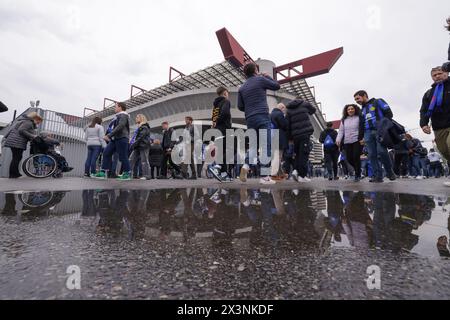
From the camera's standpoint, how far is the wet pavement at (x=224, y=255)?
24.6 inches

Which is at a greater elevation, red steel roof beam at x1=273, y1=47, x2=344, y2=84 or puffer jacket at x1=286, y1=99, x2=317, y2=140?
red steel roof beam at x1=273, y1=47, x2=344, y2=84

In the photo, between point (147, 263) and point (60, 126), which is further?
point (60, 126)

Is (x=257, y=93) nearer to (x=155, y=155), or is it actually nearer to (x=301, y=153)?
(x=301, y=153)

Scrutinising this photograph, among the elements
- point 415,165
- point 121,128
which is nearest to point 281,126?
point 121,128

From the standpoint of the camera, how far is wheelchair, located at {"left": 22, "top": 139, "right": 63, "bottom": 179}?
580 cm

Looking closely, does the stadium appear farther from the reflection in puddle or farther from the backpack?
the reflection in puddle

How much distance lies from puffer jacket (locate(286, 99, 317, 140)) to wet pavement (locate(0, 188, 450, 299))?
345 cm

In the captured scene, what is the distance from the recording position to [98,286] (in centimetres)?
63

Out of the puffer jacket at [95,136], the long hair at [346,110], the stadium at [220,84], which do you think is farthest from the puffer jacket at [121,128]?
the stadium at [220,84]

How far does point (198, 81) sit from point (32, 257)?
39.8 m

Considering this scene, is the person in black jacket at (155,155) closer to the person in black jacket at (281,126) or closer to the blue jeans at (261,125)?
the person in black jacket at (281,126)

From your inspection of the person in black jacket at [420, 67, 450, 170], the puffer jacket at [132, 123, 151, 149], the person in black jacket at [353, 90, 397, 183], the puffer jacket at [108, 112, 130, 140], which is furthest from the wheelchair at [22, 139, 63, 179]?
the person in black jacket at [420, 67, 450, 170]

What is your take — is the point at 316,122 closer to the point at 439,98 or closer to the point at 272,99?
the point at 272,99

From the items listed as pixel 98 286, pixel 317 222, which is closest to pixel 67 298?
pixel 98 286
